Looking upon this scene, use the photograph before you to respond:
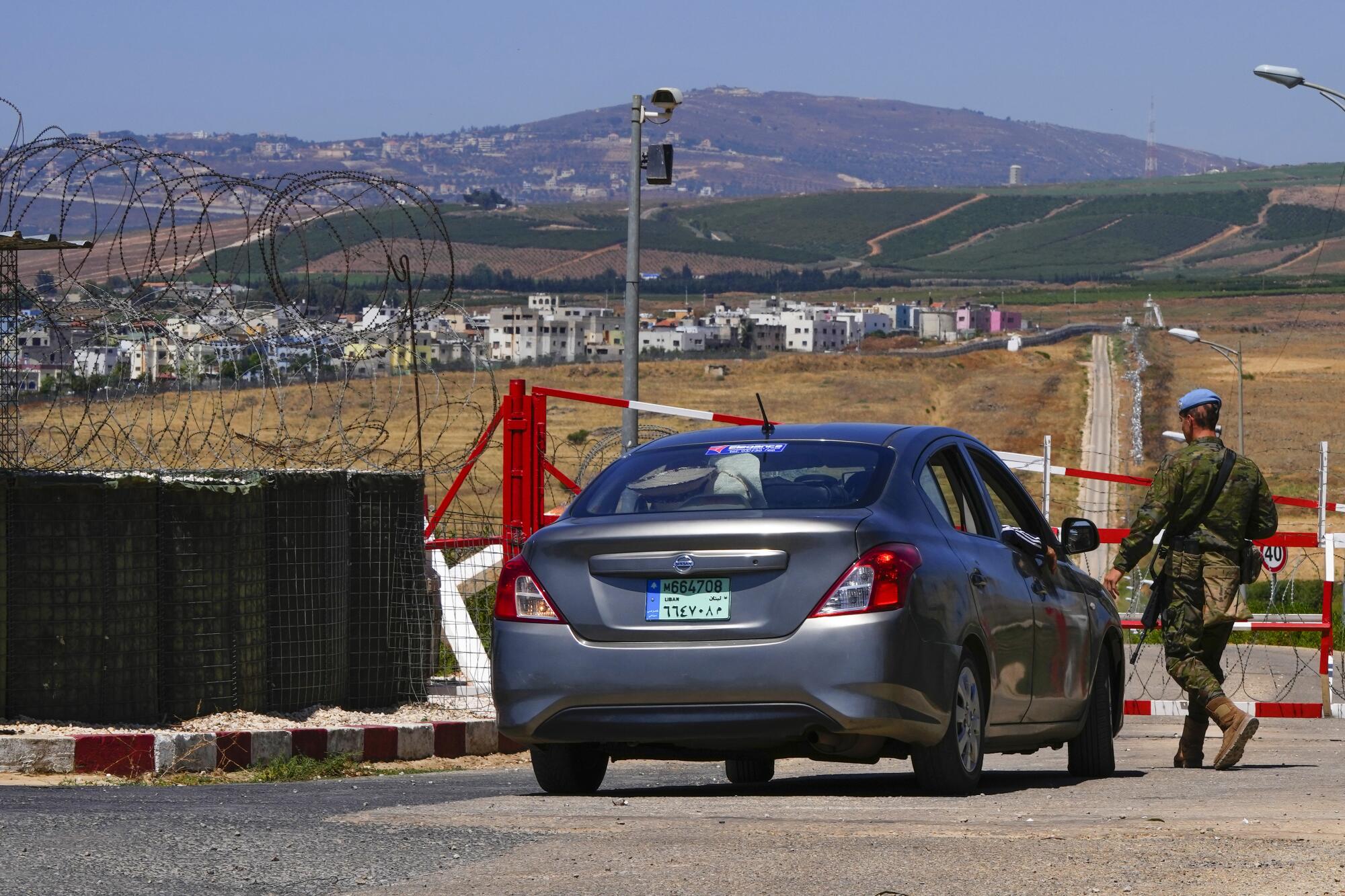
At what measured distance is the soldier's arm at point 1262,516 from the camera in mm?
10328

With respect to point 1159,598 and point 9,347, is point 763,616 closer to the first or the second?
point 1159,598

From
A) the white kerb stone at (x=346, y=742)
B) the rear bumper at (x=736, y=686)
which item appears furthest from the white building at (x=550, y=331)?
the rear bumper at (x=736, y=686)

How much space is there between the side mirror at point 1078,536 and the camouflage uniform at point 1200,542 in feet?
2.60

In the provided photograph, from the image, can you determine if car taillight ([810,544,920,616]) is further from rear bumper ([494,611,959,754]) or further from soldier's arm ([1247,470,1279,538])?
soldier's arm ([1247,470,1279,538])

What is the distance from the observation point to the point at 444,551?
13352mm

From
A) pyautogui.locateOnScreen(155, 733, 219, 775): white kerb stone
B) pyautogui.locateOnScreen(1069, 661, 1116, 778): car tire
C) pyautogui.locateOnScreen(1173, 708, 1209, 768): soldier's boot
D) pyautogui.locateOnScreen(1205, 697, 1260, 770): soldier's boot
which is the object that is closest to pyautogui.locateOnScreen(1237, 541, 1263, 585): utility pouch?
→ pyautogui.locateOnScreen(1205, 697, 1260, 770): soldier's boot

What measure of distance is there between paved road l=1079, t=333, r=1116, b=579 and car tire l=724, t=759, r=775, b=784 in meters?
19.2

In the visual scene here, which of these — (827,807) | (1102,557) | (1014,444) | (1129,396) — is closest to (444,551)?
(827,807)

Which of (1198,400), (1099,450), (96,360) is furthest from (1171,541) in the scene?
(1099,450)

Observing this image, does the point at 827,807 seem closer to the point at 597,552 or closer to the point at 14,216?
the point at 597,552

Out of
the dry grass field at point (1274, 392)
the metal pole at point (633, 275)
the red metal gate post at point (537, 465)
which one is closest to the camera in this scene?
the red metal gate post at point (537, 465)

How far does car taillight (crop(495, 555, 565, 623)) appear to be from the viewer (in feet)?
25.3

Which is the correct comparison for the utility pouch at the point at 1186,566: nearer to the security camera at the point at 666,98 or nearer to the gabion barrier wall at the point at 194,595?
the gabion barrier wall at the point at 194,595

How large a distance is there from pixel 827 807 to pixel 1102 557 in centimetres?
3246
